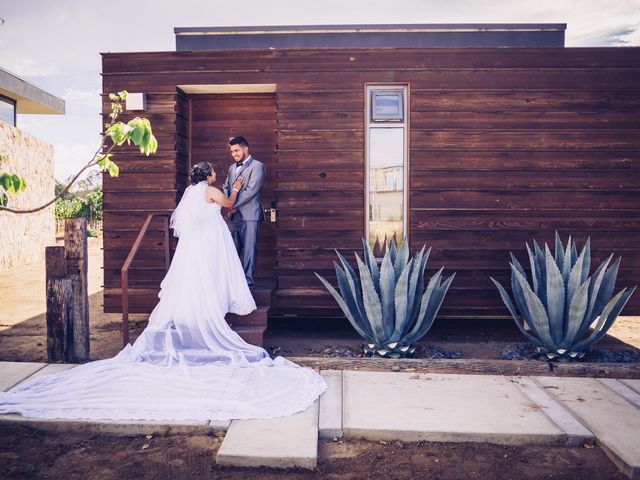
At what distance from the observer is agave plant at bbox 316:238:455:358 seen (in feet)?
15.8

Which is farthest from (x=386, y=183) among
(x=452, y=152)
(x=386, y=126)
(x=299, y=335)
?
(x=299, y=335)

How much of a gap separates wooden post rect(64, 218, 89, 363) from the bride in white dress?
0.40 m

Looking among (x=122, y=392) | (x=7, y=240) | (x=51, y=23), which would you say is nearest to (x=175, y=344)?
(x=122, y=392)

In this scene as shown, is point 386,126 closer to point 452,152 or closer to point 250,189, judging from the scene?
point 452,152

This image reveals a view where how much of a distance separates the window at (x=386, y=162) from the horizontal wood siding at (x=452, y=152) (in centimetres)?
12

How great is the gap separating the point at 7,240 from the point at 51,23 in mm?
6404

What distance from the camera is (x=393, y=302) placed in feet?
16.0

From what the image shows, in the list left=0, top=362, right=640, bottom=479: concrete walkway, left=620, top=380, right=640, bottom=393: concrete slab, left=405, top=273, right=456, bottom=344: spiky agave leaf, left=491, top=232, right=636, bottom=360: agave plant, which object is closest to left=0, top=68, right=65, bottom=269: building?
left=0, top=362, right=640, bottom=479: concrete walkway

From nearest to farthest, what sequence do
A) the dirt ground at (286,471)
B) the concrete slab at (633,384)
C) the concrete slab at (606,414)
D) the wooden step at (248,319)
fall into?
the dirt ground at (286,471), the concrete slab at (606,414), the concrete slab at (633,384), the wooden step at (248,319)

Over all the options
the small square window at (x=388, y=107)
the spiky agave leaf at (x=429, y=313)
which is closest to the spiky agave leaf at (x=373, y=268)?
the spiky agave leaf at (x=429, y=313)

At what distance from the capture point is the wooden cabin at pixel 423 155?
19.4 ft

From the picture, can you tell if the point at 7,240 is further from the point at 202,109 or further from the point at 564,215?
the point at 564,215

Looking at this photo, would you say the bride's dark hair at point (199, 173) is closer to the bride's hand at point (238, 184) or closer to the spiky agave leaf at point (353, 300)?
the bride's hand at point (238, 184)

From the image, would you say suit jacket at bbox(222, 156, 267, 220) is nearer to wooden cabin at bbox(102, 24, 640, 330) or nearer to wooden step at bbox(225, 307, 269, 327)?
wooden cabin at bbox(102, 24, 640, 330)
